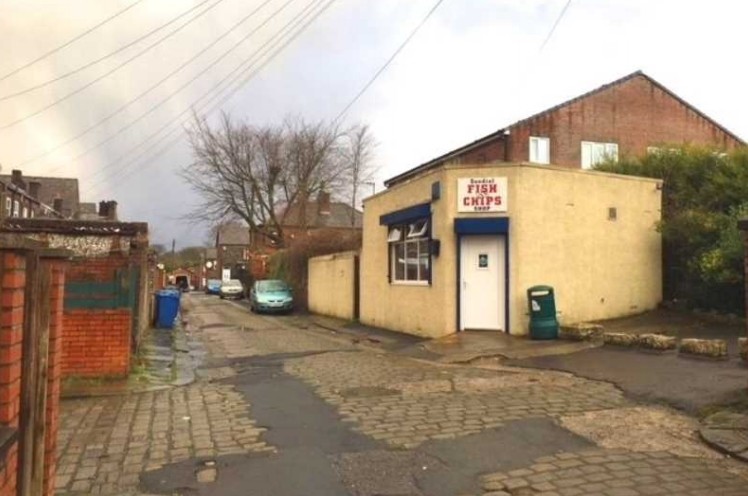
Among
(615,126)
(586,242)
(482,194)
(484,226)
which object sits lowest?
(586,242)

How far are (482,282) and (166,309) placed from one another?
427 inches

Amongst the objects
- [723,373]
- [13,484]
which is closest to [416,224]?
[723,373]

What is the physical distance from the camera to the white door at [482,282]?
51.7ft

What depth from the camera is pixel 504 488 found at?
512 cm

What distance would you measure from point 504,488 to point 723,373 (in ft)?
19.3

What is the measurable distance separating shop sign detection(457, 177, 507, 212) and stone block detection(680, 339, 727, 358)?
5.56 meters

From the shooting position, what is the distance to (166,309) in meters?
21.4

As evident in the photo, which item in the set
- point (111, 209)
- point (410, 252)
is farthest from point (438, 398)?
point (111, 209)

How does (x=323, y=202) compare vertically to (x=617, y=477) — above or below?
above

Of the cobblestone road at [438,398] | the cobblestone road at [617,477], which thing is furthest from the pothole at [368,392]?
the cobblestone road at [617,477]

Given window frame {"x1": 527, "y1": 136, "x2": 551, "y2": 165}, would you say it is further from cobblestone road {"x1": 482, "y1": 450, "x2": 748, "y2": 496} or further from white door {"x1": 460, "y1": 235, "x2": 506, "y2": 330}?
cobblestone road {"x1": 482, "y1": 450, "x2": 748, "y2": 496}

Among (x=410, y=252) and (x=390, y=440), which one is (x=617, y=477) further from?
(x=410, y=252)

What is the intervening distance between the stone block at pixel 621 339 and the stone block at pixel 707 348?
1.27 metres

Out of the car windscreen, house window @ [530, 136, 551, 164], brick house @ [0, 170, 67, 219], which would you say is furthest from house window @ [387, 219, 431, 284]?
brick house @ [0, 170, 67, 219]
